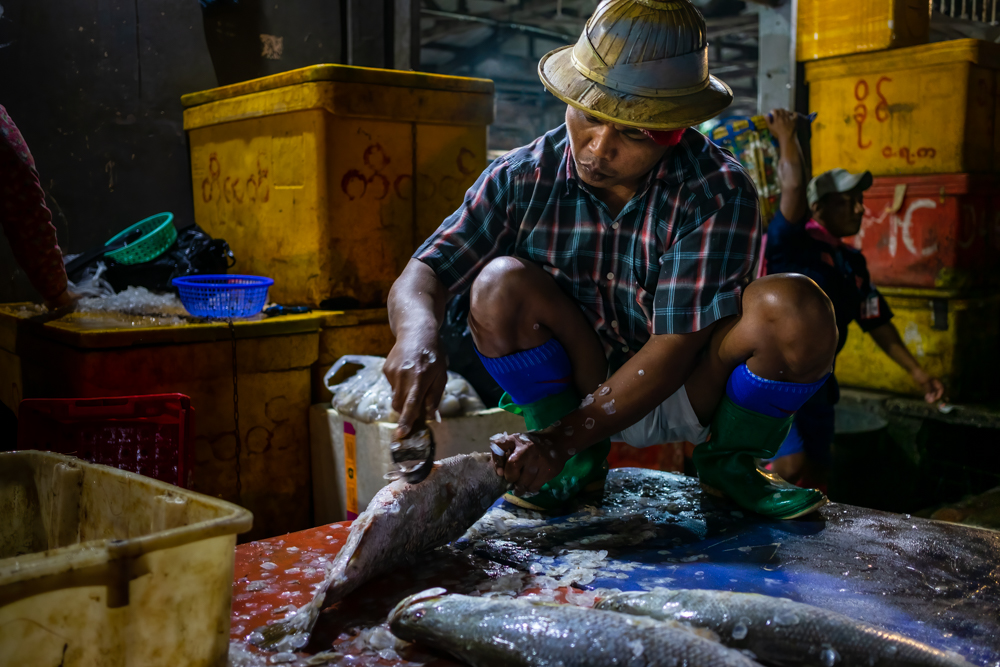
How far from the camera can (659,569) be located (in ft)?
6.75

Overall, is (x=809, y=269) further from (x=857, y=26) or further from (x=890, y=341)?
(x=857, y=26)

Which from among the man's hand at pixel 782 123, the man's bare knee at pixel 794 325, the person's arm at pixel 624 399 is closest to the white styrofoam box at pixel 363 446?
the person's arm at pixel 624 399

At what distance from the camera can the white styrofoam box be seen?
3.42 meters

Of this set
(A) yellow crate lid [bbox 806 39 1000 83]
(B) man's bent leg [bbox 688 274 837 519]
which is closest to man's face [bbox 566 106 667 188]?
(B) man's bent leg [bbox 688 274 837 519]

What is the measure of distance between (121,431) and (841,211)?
155 inches

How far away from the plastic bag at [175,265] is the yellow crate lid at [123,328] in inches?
16.4

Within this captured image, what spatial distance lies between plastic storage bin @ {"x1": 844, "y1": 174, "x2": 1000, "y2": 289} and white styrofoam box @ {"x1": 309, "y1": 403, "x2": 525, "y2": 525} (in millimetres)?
3752

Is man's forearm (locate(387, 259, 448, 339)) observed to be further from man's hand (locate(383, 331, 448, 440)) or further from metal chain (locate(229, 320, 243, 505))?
metal chain (locate(229, 320, 243, 505))

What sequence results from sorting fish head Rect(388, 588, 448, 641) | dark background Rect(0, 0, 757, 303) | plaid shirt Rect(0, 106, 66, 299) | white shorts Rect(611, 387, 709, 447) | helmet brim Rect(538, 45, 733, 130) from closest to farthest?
fish head Rect(388, 588, 448, 641) < helmet brim Rect(538, 45, 733, 130) < white shorts Rect(611, 387, 709, 447) < plaid shirt Rect(0, 106, 66, 299) < dark background Rect(0, 0, 757, 303)

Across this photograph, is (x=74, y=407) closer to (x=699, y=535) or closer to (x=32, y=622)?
(x=32, y=622)

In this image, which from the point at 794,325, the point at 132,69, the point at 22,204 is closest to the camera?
the point at 794,325

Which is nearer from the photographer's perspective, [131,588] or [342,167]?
[131,588]

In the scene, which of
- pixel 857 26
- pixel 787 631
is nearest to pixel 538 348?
pixel 787 631

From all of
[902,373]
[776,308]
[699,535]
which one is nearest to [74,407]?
[699,535]
